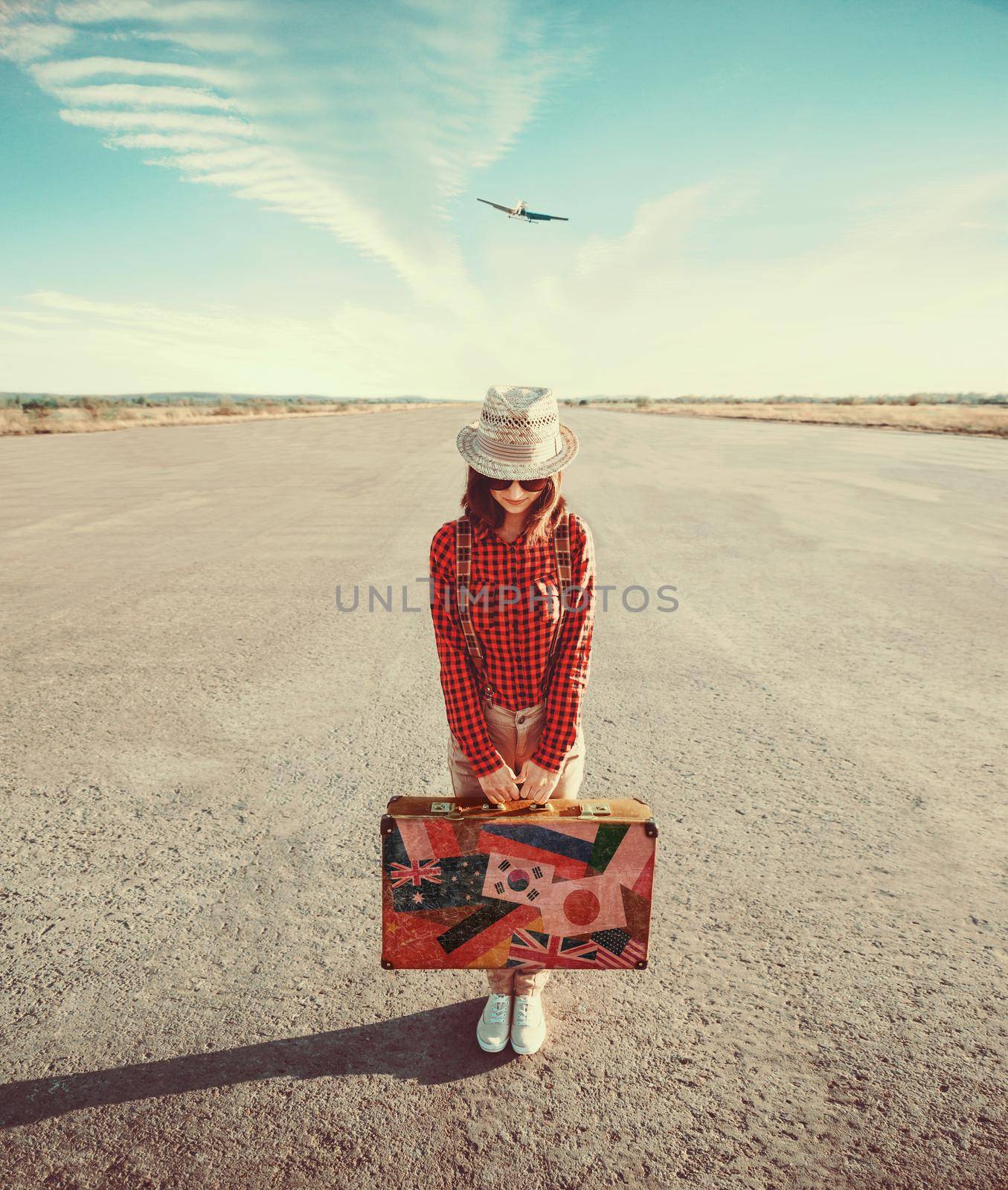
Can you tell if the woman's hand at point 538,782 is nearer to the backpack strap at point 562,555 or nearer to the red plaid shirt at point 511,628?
the red plaid shirt at point 511,628

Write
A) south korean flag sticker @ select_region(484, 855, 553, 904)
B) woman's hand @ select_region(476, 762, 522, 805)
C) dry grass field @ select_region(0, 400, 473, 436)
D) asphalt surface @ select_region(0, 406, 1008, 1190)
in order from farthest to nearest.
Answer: dry grass field @ select_region(0, 400, 473, 436), woman's hand @ select_region(476, 762, 522, 805), south korean flag sticker @ select_region(484, 855, 553, 904), asphalt surface @ select_region(0, 406, 1008, 1190)

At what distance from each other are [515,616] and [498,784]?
0.52m

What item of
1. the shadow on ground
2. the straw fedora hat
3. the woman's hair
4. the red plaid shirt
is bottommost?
the shadow on ground

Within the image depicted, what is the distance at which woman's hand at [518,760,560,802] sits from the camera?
7.04 ft

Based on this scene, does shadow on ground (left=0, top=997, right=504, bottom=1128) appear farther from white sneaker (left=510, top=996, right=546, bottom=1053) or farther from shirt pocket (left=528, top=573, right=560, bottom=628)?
shirt pocket (left=528, top=573, right=560, bottom=628)

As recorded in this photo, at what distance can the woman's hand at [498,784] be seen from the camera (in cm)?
213

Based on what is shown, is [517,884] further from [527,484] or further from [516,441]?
[516,441]

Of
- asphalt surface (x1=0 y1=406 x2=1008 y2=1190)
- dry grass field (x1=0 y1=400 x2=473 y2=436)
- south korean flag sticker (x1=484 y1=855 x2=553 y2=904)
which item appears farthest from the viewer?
dry grass field (x1=0 y1=400 x2=473 y2=436)

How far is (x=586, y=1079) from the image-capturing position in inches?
81.6

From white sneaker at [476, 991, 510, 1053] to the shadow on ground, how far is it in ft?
0.11

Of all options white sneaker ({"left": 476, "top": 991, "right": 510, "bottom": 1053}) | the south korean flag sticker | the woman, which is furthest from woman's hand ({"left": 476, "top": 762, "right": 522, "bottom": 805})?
white sneaker ({"left": 476, "top": 991, "right": 510, "bottom": 1053})

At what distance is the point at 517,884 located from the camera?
2.04 meters

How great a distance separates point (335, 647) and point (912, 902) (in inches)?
159

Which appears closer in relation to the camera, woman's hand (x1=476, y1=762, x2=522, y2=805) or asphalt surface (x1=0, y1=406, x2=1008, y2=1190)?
asphalt surface (x1=0, y1=406, x2=1008, y2=1190)
